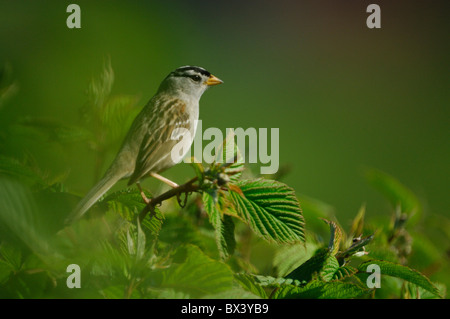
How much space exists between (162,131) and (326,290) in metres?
1.35

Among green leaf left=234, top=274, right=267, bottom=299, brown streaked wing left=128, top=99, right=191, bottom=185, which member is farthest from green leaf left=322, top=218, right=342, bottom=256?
brown streaked wing left=128, top=99, right=191, bottom=185

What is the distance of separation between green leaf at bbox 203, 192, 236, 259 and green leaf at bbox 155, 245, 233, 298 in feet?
0.25

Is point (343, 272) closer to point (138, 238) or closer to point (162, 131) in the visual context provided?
point (138, 238)

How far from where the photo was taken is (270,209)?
2.73 feet

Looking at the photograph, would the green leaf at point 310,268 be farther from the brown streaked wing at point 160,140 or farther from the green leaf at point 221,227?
the brown streaked wing at point 160,140

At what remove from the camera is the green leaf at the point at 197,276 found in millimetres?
740

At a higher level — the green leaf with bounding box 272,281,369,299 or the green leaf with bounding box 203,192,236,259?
the green leaf with bounding box 203,192,236,259

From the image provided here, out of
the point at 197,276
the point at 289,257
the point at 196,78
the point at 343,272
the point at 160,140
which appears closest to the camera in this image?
the point at 197,276

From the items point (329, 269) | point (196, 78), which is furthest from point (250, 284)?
point (196, 78)

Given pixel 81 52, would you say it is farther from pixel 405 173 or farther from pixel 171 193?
pixel 405 173

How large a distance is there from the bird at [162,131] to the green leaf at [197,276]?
713 mm

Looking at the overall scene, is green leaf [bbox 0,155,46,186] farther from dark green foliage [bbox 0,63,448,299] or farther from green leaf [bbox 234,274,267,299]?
green leaf [bbox 234,274,267,299]

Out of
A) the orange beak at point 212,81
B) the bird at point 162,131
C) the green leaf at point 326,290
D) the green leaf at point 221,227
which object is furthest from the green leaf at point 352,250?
the orange beak at point 212,81

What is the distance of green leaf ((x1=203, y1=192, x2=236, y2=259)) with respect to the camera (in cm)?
81
